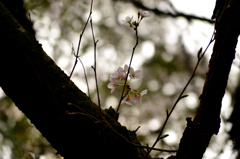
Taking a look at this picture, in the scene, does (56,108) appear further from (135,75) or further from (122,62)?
(122,62)

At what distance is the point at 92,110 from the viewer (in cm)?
110

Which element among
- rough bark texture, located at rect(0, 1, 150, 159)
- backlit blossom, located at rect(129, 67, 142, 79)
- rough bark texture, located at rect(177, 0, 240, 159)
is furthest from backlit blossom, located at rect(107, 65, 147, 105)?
rough bark texture, located at rect(177, 0, 240, 159)

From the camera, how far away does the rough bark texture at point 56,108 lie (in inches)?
38.9

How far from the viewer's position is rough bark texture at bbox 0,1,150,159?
99 centimetres

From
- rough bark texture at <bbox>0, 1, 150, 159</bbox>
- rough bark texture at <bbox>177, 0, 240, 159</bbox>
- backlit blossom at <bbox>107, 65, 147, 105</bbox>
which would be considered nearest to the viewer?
rough bark texture at <bbox>177, 0, 240, 159</bbox>

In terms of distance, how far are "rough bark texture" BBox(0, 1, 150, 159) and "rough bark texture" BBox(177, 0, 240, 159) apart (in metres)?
0.28

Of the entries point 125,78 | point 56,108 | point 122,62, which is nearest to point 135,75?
point 125,78

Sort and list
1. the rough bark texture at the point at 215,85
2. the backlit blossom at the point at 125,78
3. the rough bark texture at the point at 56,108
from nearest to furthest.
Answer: the rough bark texture at the point at 215,85 → the rough bark texture at the point at 56,108 → the backlit blossom at the point at 125,78

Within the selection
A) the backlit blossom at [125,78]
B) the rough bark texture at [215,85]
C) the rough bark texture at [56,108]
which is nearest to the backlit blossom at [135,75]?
the backlit blossom at [125,78]

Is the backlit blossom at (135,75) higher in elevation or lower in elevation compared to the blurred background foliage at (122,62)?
lower

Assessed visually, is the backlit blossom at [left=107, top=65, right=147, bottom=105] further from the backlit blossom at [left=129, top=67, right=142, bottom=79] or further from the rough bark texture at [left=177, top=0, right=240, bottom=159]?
the rough bark texture at [left=177, top=0, right=240, bottom=159]

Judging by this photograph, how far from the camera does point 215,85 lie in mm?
844

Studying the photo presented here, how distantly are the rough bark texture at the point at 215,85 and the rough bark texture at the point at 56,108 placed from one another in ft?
0.91

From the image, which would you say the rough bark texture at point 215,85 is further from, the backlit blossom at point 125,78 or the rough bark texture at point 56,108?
the backlit blossom at point 125,78
